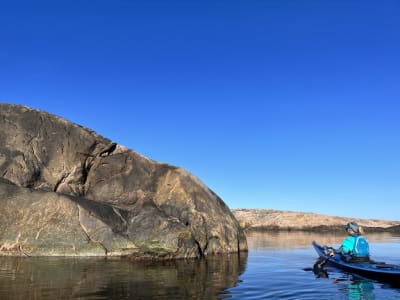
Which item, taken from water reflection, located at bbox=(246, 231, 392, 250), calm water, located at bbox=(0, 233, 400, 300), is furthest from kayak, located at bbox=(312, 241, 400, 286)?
water reflection, located at bbox=(246, 231, 392, 250)

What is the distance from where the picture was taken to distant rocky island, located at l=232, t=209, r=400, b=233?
7825 centimetres

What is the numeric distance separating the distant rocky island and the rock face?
1725 inches

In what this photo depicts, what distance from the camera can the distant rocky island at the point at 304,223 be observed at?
7825cm

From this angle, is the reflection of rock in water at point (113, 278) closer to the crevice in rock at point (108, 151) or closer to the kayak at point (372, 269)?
the kayak at point (372, 269)

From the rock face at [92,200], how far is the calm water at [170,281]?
2.11 metres

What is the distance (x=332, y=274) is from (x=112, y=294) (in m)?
10.9

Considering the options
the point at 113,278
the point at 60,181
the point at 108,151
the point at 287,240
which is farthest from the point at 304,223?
the point at 113,278

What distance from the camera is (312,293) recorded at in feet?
47.8

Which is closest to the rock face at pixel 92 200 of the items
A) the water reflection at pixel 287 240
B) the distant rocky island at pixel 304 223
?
the water reflection at pixel 287 240

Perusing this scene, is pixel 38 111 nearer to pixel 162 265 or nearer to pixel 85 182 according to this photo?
pixel 85 182

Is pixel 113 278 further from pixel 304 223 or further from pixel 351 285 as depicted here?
pixel 304 223

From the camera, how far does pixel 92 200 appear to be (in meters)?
28.3

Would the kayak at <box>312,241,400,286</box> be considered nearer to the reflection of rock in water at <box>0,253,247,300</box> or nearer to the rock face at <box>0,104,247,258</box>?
the reflection of rock in water at <box>0,253,247,300</box>

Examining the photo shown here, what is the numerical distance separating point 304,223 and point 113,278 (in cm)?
6697
